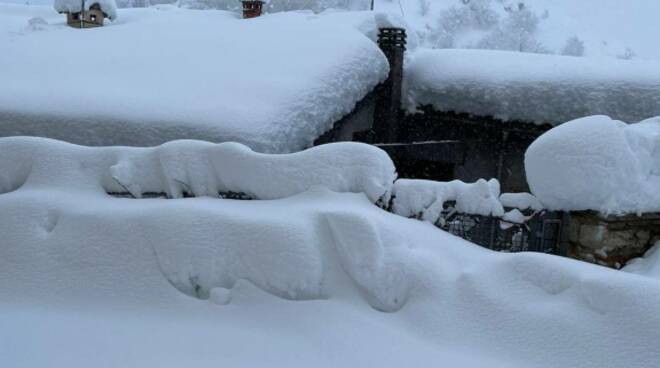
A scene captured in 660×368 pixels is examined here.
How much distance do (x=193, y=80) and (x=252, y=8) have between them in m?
5.39

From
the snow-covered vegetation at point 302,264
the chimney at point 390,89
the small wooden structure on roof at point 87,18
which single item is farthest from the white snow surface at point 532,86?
the small wooden structure on roof at point 87,18

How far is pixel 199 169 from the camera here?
163 inches

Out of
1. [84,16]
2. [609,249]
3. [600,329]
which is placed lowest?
[609,249]

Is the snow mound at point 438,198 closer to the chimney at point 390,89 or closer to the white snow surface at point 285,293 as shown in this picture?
the white snow surface at point 285,293

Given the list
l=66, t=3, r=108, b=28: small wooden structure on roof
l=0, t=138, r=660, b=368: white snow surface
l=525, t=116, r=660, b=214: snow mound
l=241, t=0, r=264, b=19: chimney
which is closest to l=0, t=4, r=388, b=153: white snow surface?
l=241, t=0, r=264, b=19: chimney

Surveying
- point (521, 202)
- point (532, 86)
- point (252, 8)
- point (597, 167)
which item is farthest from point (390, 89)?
point (597, 167)

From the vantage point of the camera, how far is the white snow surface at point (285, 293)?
9.87 feet

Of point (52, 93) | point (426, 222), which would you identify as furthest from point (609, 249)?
point (52, 93)

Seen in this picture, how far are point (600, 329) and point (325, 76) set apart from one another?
667cm

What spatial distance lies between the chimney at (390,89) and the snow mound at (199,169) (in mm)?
6513

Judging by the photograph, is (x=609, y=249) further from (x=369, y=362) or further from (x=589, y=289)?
(x=369, y=362)

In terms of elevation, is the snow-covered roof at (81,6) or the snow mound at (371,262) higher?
the snow-covered roof at (81,6)

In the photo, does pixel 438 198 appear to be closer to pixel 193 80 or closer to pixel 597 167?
pixel 597 167

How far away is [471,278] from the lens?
3.44m
